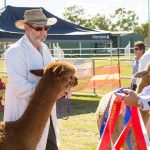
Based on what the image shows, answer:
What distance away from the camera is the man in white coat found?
3.62m

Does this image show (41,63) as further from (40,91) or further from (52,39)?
(52,39)

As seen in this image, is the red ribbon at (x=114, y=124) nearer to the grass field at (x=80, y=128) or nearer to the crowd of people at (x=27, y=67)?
the crowd of people at (x=27, y=67)

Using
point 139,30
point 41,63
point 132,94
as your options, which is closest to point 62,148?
point 41,63

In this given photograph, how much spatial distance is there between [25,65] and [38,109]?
52 centimetres

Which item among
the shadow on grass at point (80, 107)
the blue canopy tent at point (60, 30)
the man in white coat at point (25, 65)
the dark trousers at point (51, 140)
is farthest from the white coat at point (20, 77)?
the blue canopy tent at point (60, 30)

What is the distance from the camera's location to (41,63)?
12.7 feet

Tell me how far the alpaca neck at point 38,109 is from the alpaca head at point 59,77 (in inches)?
1.6

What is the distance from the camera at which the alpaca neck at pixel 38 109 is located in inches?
133

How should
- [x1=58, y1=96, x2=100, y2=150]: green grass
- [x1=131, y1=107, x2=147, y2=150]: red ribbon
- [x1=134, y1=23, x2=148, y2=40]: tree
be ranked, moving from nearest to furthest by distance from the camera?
[x1=131, y1=107, x2=147, y2=150]: red ribbon < [x1=58, y1=96, x2=100, y2=150]: green grass < [x1=134, y1=23, x2=148, y2=40]: tree

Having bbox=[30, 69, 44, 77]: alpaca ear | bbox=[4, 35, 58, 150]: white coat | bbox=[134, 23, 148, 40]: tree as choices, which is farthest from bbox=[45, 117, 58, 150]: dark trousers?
bbox=[134, 23, 148, 40]: tree

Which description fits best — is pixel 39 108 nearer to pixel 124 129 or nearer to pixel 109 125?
pixel 109 125

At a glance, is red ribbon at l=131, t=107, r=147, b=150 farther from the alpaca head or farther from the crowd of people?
the alpaca head

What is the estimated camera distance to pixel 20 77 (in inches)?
142

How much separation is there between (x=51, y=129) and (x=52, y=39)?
781 cm
